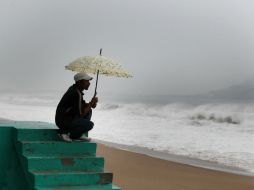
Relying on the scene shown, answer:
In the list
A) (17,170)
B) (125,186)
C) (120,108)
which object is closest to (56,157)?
(17,170)

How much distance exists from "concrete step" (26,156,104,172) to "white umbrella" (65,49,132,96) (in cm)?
111

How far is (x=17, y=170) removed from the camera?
6340 millimetres

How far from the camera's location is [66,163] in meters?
6.01

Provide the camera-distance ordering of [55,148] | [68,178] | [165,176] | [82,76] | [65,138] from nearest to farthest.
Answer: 1. [68,178]
2. [55,148]
3. [65,138]
4. [82,76]
5. [165,176]

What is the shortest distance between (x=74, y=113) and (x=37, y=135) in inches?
23.5

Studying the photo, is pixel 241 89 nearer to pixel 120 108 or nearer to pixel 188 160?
pixel 120 108

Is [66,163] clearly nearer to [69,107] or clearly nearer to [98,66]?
[69,107]

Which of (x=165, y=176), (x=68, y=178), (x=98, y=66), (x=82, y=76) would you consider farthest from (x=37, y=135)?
(x=165, y=176)

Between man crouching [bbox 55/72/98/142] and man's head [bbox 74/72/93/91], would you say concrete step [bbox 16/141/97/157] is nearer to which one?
man crouching [bbox 55/72/98/142]

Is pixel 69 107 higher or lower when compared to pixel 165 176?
higher

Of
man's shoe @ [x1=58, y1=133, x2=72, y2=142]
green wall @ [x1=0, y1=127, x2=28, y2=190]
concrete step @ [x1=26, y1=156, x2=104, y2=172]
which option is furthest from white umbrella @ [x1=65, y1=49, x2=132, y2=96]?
green wall @ [x1=0, y1=127, x2=28, y2=190]

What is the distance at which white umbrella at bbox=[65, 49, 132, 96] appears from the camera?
668cm

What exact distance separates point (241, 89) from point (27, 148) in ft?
198

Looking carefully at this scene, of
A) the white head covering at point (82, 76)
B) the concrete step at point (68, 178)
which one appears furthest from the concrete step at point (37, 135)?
the white head covering at point (82, 76)
